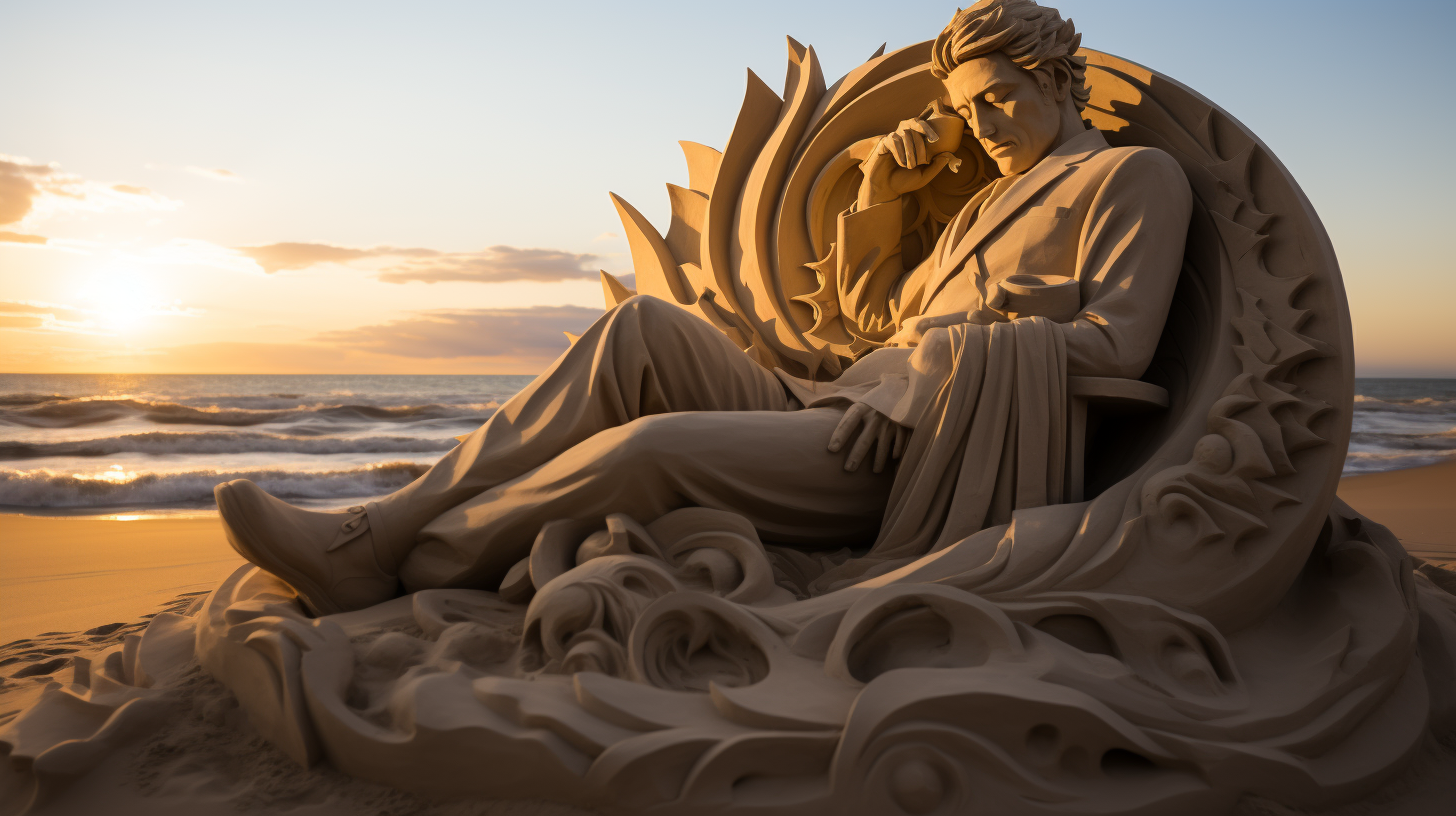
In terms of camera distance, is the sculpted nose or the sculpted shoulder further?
the sculpted nose

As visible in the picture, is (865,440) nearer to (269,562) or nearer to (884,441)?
(884,441)

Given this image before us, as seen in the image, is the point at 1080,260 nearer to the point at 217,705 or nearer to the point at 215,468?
the point at 217,705

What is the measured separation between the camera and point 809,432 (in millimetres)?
2463

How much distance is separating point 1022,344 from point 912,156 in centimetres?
116

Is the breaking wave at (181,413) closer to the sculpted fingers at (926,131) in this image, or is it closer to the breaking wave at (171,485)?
the breaking wave at (171,485)

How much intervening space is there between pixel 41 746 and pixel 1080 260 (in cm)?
294

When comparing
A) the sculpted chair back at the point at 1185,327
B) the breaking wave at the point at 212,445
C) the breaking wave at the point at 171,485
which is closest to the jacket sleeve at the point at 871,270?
the sculpted chair back at the point at 1185,327

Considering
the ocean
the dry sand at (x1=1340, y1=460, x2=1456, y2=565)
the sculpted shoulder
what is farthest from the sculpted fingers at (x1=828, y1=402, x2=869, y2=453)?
the ocean

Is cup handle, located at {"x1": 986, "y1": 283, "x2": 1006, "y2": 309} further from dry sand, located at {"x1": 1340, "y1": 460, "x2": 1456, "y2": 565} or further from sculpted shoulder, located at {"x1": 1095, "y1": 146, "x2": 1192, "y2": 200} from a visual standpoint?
dry sand, located at {"x1": 1340, "y1": 460, "x2": 1456, "y2": 565}

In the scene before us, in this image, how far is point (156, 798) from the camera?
1.73 metres

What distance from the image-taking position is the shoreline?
358 centimetres

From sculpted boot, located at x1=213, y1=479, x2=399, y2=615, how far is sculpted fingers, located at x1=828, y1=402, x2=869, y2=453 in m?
1.29

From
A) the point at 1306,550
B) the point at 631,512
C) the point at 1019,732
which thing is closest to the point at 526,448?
the point at 631,512

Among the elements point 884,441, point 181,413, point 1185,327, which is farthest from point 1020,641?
point 181,413
